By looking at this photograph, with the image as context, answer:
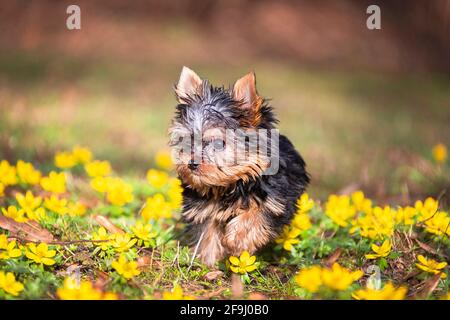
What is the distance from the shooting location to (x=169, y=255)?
183 inches

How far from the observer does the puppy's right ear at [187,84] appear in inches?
185

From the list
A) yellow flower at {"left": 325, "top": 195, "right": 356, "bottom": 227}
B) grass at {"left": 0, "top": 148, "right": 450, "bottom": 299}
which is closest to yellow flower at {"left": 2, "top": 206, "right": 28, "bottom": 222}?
grass at {"left": 0, "top": 148, "right": 450, "bottom": 299}

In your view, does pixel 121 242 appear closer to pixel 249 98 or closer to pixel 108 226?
pixel 108 226

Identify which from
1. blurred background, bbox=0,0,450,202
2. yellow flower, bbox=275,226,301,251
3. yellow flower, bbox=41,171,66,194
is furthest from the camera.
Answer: blurred background, bbox=0,0,450,202

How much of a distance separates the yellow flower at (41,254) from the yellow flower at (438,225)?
2.90 meters

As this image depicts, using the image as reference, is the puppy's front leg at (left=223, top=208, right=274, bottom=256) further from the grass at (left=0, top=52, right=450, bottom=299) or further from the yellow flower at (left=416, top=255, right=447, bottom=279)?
the yellow flower at (left=416, top=255, right=447, bottom=279)

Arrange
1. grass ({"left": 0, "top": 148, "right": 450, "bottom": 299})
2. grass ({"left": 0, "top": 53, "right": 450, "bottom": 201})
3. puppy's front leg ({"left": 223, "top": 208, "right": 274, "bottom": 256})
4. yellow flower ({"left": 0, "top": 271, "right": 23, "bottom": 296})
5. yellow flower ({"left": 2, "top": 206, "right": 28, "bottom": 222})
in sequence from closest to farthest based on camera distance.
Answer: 1. yellow flower ({"left": 0, "top": 271, "right": 23, "bottom": 296})
2. grass ({"left": 0, "top": 148, "right": 450, "bottom": 299})
3. puppy's front leg ({"left": 223, "top": 208, "right": 274, "bottom": 256})
4. yellow flower ({"left": 2, "top": 206, "right": 28, "bottom": 222})
5. grass ({"left": 0, "top": 53, "right": 450, "bottom": 201})

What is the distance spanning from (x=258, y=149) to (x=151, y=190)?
7.18ft

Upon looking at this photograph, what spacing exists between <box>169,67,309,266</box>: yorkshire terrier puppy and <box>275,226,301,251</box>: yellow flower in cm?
27

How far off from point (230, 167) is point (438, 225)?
5.81ft

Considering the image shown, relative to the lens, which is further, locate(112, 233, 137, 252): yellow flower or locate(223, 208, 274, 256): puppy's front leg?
locate(223, 208, 274, 256): puppy's front leg

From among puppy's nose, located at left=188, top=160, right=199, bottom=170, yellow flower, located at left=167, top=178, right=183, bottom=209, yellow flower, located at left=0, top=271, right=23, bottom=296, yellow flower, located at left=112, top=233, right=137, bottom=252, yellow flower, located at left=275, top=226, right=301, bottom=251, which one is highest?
puppy's nose, located at left=188, top=160, right=199, bottom=170

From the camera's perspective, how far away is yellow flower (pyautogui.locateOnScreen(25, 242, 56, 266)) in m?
4.09
